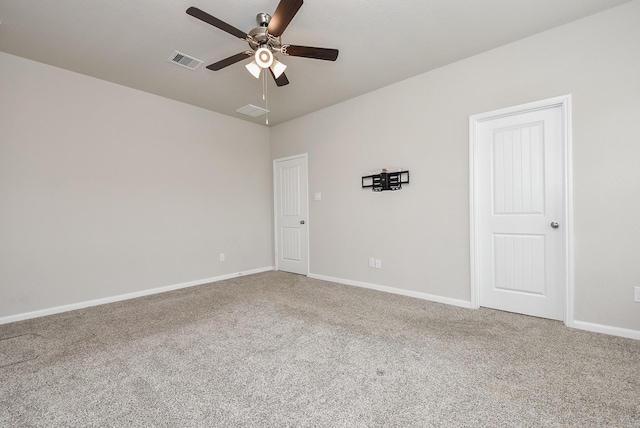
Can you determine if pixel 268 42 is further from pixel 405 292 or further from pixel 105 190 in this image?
pixel 405 292

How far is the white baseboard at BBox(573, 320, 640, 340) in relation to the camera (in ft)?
7.61

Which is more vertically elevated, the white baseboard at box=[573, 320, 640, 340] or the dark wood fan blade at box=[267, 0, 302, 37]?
the dark wood fan blade at box=[267, 0, 302, 37]

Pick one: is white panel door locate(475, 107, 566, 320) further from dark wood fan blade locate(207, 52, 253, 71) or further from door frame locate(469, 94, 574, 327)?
dark wood fan blade locate(207, 52, 253, 71)

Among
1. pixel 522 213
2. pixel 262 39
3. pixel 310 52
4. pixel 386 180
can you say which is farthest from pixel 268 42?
pixel 522 213

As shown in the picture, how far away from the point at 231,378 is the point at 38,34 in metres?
3.50

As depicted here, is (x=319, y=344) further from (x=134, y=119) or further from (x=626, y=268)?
(x=134, y=119)

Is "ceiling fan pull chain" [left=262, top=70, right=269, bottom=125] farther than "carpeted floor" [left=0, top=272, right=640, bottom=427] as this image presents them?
Yes

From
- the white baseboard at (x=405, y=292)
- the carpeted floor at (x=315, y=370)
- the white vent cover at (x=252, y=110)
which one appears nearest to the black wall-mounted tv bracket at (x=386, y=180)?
the white baseboard at (x=405, y=292)

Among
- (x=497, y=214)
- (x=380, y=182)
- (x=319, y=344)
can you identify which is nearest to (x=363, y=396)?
(x=319, y=344)

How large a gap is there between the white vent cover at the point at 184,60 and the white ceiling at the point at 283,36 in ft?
0.25

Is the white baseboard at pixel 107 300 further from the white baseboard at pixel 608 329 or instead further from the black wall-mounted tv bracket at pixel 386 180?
the white baseboard at pixel 608 329

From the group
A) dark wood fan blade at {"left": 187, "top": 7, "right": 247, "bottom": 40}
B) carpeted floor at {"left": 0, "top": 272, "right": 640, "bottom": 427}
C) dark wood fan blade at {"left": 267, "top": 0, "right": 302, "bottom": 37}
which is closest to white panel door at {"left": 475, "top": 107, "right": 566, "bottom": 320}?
carpeted floor at {"left": 0, "top": 272, "right": 640, "bottom": 427}

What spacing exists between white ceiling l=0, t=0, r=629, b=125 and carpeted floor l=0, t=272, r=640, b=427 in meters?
2.76

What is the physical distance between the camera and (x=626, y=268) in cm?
235
